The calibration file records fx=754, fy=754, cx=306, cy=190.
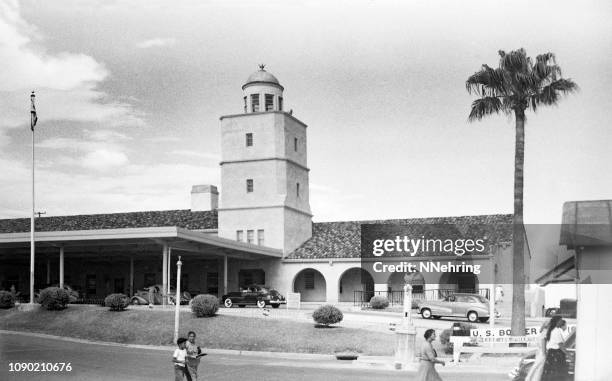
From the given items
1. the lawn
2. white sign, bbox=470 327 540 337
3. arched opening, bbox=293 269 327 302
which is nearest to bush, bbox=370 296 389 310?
arched opening, bbox=293 269 327 302

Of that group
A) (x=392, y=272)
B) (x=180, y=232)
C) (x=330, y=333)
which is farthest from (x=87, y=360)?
(x=392, y=272)

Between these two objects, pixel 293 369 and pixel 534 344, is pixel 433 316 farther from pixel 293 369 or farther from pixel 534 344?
pixel 293 369

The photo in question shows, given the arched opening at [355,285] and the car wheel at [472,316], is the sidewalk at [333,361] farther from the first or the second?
the arched opening at [355,285]

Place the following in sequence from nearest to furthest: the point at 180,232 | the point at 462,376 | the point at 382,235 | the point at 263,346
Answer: the point at 462,376
the point at 263,346
the point at 180,232
the point at 382,235

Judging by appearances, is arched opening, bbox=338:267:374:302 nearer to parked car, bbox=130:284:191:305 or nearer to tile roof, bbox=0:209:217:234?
tile roof, bbox=0:209:217:234

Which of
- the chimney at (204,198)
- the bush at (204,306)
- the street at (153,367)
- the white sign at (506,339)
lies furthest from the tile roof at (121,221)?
the white sign at (506,339)

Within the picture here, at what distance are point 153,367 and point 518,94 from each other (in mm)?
13997

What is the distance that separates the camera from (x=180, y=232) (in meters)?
31.7

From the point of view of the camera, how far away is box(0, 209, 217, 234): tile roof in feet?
151

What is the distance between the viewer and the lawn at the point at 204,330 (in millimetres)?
25422

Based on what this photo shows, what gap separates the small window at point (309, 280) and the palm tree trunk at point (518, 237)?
68.7 ft

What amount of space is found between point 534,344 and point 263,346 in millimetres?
9046

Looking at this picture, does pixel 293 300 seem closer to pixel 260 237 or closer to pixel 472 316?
pixel 260 237

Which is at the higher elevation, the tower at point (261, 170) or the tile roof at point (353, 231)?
the tower at point (261, 170)
